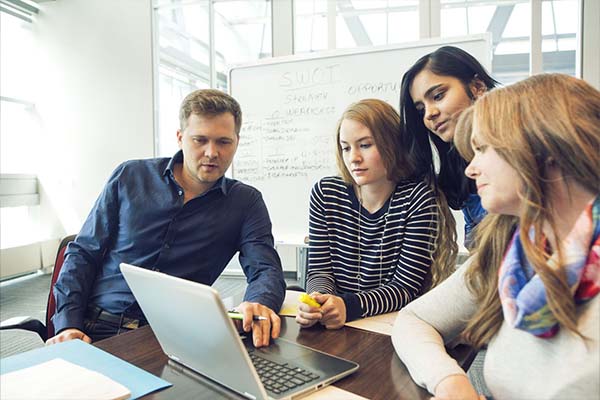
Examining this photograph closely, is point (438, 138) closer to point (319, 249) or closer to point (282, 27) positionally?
point (319, 249)

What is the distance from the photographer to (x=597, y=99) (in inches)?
25.7

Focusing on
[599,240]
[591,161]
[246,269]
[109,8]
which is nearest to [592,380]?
[599,240]

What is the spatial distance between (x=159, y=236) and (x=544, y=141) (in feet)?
3.86

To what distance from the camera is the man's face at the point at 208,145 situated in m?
1.43

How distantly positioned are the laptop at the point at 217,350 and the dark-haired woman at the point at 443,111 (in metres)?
0.69

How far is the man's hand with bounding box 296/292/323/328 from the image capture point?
3.34 feet

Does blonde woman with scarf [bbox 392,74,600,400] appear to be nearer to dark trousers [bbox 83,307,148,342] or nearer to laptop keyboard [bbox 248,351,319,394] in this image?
laptop keyboard [bbox 248,351,319,394]

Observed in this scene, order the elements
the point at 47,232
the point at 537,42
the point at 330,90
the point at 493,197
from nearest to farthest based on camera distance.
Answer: the point at 493,197, the point at 330,90, the point at 537,42, the point at 47,232

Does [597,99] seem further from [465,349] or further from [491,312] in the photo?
[465,349]

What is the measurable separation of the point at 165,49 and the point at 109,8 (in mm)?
663

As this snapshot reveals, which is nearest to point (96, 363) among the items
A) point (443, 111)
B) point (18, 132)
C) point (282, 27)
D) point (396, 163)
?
point (396, 163)

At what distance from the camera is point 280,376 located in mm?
751

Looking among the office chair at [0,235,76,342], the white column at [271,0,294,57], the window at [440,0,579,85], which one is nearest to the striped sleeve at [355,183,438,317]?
the office chair at [0,235,76,342]

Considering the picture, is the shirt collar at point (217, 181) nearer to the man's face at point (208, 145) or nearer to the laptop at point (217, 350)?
the man's face at point (208, 145)
